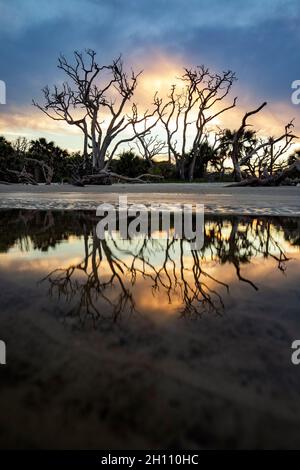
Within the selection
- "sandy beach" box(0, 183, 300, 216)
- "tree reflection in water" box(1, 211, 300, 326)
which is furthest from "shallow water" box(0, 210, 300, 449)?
"sandy beach" box(0, 183, 300, 216)

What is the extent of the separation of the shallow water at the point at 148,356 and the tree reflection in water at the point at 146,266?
0.03 feet

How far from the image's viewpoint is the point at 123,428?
59 centimetres

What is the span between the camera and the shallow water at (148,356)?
1.94 ft

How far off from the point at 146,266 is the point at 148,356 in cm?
94

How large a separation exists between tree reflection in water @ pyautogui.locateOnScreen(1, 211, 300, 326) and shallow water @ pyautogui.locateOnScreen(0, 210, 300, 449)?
0.03 feet

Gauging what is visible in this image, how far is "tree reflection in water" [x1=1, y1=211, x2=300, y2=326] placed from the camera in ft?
3.94

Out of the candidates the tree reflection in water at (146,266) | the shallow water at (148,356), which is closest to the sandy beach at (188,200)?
the tree reflection in water at (146,266)

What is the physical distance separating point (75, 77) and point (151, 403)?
867 inches

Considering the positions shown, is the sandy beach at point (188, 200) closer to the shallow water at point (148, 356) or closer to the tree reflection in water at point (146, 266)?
the tree reflection in water at point (146, 266)

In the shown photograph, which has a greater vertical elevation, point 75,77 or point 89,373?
point 75,77

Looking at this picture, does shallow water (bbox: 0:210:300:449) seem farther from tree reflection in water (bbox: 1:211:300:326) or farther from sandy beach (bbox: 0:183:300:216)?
sandy beach (bbox: 0:183:300:216)

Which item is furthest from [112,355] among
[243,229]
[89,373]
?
[243,229]

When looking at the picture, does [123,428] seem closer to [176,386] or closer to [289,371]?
[176,386]
